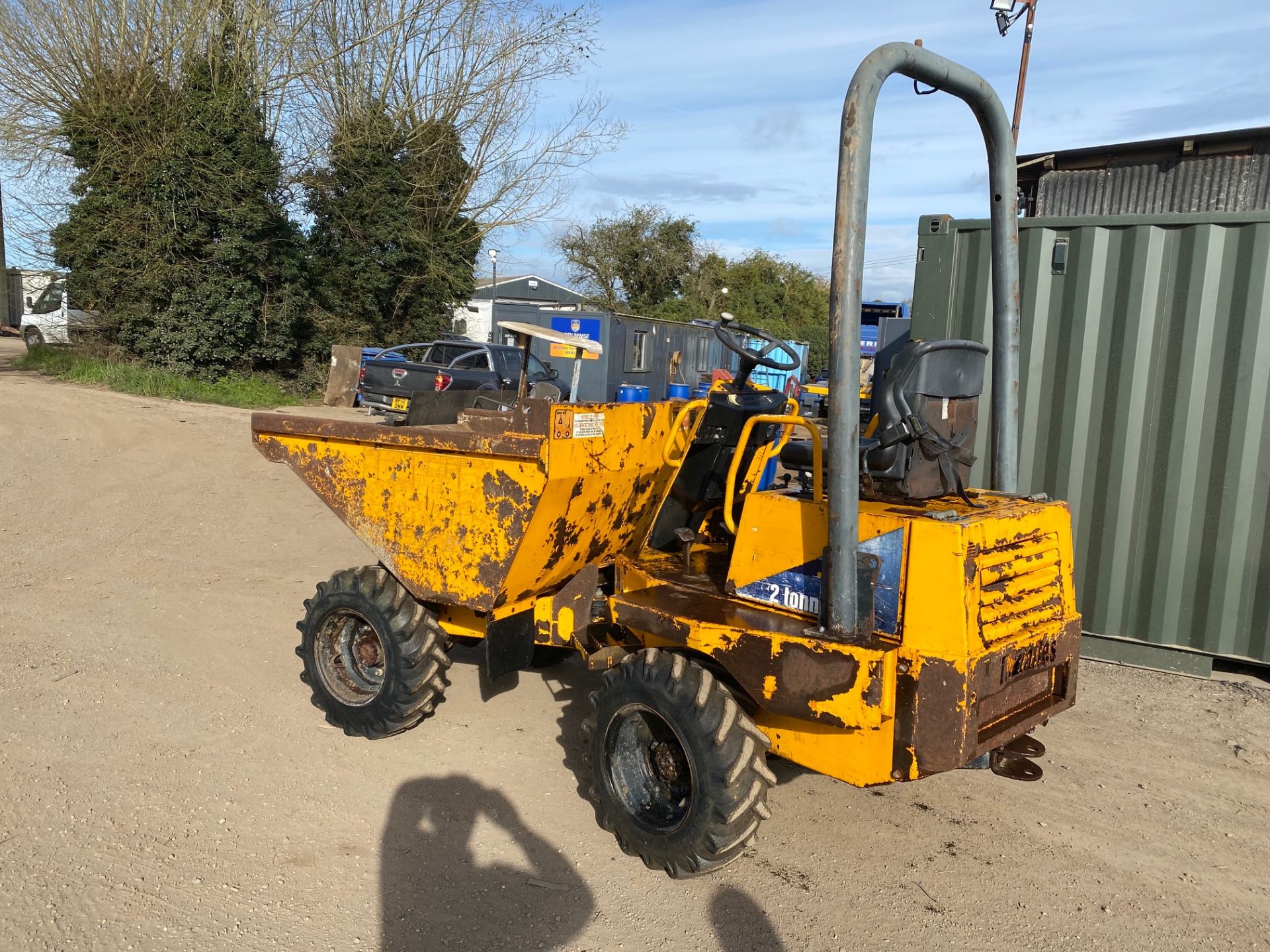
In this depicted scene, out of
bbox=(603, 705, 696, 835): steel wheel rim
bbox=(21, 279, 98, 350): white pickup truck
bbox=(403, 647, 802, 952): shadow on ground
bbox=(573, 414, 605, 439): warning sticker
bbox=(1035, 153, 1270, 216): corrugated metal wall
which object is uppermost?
bbox=(1035, 153, 1270, 216): corrugated metal wall

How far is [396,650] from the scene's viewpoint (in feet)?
13.8

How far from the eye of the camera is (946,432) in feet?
11.7

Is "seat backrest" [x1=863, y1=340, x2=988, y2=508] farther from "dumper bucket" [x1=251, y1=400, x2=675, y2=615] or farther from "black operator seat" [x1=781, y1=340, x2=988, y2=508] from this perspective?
"dumper bucket" [x1=251, y1=400, x2=675, y2=615]

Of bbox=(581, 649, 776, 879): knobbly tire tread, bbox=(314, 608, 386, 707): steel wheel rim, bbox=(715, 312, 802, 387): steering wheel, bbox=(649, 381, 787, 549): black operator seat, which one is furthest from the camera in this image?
bbox=(314, 608, 386, 707): steel wheel rim

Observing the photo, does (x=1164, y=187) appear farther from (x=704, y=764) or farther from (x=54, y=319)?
(x=54, y=319)

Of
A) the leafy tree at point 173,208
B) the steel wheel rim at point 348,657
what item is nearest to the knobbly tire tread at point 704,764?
the steel wheel rim at point 348,657

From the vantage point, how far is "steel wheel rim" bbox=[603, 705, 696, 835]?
3488 mm

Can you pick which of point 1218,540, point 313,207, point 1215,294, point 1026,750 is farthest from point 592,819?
point 313,207

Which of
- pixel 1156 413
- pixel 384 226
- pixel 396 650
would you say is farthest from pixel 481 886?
pixel 384 226

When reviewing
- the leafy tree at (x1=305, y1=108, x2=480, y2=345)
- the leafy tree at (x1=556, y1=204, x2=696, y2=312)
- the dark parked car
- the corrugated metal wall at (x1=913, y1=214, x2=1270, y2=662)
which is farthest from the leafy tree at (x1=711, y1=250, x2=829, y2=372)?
the corrugated metal wall at (x1=913, y1=214, x2=1270, y2=662)

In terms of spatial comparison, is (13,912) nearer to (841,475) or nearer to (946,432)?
(841,475)

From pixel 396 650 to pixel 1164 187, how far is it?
1240 centimetres

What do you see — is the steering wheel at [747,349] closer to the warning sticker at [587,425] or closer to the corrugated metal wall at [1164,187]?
the warning sticker at [587,425]

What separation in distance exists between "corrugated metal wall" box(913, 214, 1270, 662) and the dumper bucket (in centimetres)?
327
